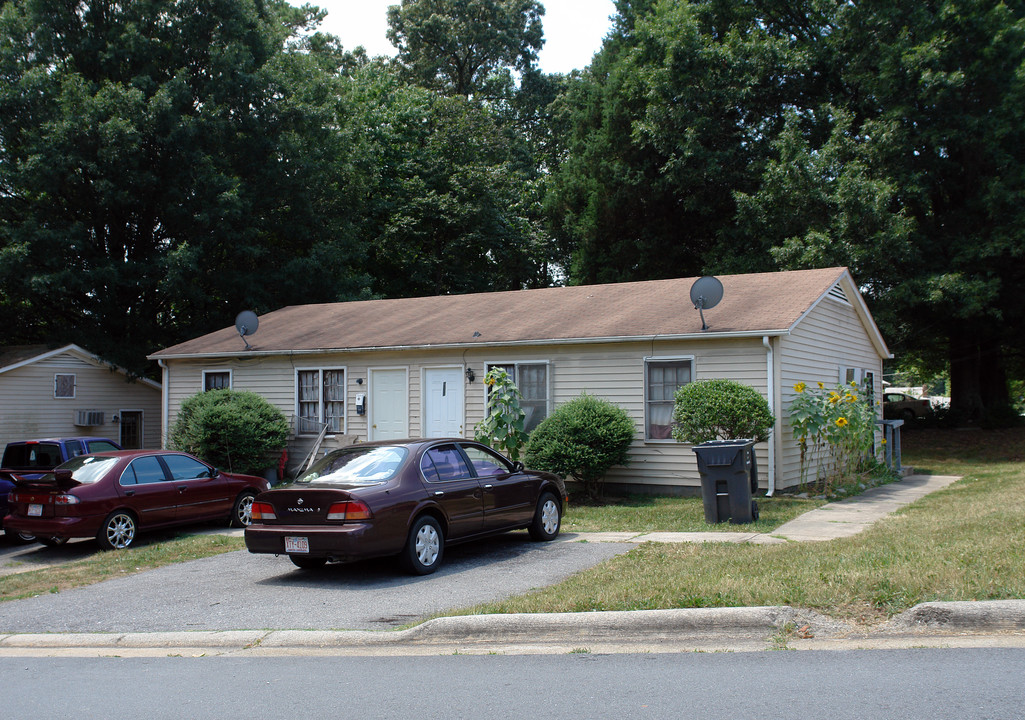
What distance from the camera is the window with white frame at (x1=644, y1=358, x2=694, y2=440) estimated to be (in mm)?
15789

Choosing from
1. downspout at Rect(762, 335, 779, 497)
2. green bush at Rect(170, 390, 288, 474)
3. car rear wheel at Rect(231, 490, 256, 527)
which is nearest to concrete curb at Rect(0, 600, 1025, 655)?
car rear wheel at Rect(231, 490, 256, 527)

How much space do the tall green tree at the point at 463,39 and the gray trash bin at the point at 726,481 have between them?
35.2m

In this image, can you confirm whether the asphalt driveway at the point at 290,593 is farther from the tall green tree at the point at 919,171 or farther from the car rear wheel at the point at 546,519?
the tall green tree at the point at 919,171

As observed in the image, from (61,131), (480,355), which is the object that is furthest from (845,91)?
(61,131)

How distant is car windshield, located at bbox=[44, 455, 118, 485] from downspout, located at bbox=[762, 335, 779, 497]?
1028 centimetres

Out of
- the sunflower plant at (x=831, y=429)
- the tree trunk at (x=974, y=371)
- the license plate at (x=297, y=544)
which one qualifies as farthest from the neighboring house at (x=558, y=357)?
the tree trunk at (x=974, y=371)

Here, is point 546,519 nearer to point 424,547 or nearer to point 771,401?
point 424,547

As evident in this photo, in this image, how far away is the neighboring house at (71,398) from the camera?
2277 cm

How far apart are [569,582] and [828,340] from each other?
37.1 ft

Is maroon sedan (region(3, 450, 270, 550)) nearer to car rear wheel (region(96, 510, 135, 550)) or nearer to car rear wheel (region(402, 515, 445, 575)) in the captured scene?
car rear wheel (region(96, 510, 135, 550))

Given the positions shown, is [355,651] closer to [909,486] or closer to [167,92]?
[909,486]

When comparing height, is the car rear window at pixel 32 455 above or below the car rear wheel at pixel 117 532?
above

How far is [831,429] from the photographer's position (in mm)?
15273

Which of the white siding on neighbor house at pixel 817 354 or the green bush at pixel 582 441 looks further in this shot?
the white siding on neighbor house at pixel 817 354
